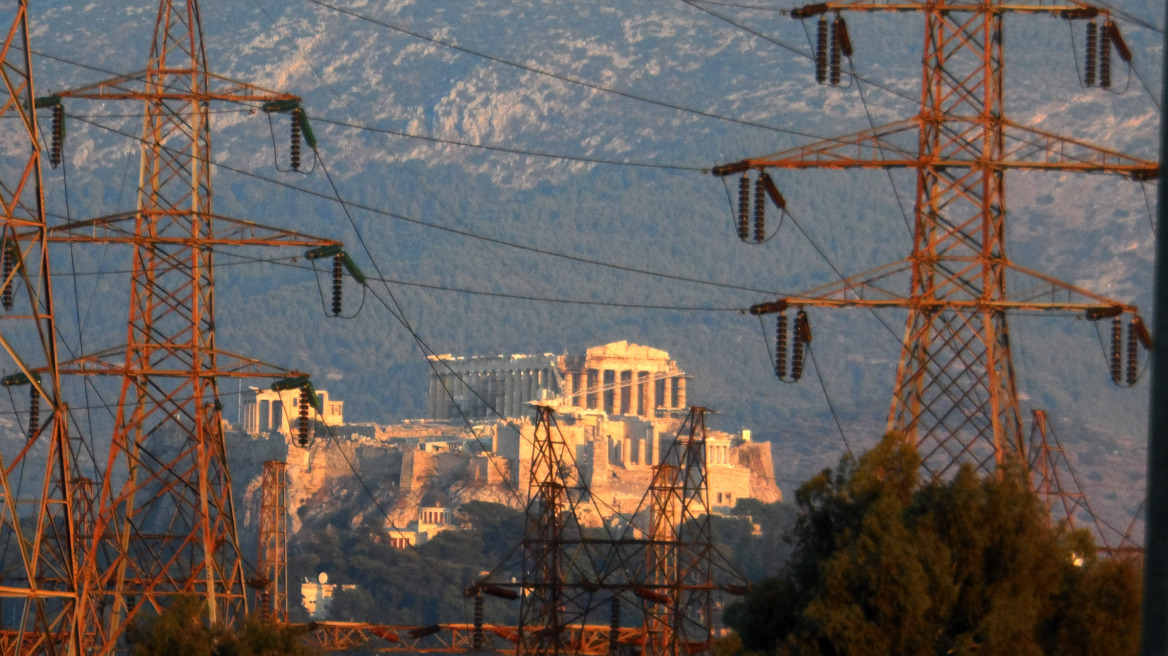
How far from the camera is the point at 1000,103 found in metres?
46.8

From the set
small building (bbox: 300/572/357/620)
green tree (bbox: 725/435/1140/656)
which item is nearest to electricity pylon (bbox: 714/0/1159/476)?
green tree (bbox: 725/435/1140/656)

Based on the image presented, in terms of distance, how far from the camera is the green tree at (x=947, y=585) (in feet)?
118

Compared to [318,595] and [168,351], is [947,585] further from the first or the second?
[318,595]

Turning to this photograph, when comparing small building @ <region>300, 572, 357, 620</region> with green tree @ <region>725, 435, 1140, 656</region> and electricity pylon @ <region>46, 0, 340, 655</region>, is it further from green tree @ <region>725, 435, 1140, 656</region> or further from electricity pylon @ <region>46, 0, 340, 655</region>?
green tree @ <region>725, 435, 1140, 656</region>

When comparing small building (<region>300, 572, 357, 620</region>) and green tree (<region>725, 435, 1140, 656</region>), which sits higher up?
green tree (<region>725, 435, 1140, 656</region>)

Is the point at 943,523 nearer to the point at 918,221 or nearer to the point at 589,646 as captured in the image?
the point at 918,221

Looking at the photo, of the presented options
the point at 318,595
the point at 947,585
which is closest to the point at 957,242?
the point at 947,585

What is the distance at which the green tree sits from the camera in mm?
36094

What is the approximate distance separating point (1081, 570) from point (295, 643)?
1294 cm

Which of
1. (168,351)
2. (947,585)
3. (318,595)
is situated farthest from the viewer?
(318,595)

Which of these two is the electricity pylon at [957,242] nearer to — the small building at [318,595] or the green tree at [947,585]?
the green tree at [947,585]

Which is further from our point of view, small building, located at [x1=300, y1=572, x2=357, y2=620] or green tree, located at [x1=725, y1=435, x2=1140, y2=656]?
small building, located at [x1=300, y1=572, x2=357, y2=620]

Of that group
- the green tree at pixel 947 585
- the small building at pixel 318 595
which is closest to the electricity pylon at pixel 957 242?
the green tree at pixel 947 585

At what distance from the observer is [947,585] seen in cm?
3659
